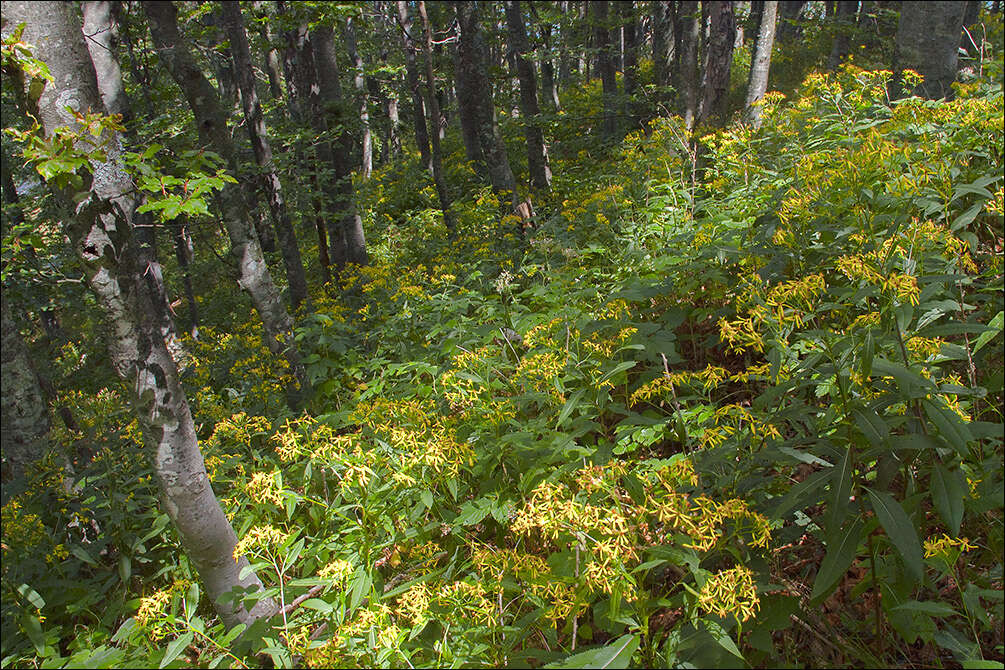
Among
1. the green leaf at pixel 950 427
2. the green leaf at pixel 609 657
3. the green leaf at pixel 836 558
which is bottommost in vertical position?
the green leaf at pixel 836 558

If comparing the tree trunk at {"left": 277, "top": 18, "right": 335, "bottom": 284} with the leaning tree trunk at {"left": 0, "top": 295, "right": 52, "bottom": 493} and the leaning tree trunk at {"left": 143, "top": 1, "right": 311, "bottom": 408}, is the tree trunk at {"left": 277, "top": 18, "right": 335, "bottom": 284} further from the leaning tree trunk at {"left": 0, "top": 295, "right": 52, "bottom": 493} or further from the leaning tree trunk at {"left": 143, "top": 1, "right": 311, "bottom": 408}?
the leaning tree trunk at {"left": 0, "top": 295, "right": 52, "bottom": 493}

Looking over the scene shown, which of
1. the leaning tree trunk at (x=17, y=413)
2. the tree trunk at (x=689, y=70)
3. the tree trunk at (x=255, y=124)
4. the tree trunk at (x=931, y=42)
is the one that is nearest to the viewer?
the leaning tree trunk at (x=17, y=413)

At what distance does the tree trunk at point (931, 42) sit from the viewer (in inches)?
209

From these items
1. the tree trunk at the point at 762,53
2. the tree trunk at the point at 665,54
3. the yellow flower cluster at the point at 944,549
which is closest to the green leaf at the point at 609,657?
the yellow flower cluster at the point at 944,549

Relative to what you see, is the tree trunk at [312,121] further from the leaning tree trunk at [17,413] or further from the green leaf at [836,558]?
the green leaf at [836,558]

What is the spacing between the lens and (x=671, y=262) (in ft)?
12.5

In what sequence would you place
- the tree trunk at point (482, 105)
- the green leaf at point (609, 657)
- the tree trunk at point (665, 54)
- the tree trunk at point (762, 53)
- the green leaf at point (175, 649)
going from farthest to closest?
the tree trunk at point (665, 54), the tree trunk at point (482, 105), the tree trunk at point (762, 53), the green leaf at point (175, 649), the green leaf at point (609, 657)

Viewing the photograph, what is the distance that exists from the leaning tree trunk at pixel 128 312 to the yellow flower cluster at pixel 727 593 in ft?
5.99

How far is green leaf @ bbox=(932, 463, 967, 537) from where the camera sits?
161 cm

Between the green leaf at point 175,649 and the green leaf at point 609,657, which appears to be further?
the green leaf at point 175,649

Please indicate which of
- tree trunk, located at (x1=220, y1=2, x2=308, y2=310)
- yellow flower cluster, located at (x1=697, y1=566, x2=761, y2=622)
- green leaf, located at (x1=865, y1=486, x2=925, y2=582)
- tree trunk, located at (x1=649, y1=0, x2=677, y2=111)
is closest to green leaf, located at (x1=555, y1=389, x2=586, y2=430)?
yellow flower cluster, located at (x1=697, y1=566, x2=761, y2=622)

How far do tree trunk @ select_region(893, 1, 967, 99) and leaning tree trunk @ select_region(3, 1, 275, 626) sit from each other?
259 inches

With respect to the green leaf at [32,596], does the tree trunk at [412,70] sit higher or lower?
higher

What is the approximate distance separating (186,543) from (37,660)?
730 mm
